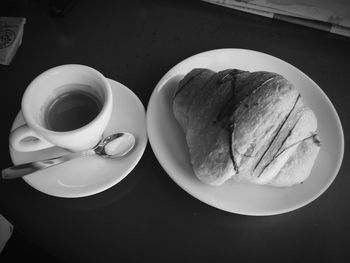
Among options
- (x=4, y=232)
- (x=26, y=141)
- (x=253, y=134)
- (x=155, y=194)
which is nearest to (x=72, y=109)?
(x=26, y=141)

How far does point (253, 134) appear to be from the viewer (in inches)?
22.6

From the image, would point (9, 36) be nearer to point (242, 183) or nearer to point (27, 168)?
point (27, 168)

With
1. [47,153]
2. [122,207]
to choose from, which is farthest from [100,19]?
[122,207]

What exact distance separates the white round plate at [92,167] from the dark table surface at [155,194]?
5 cm

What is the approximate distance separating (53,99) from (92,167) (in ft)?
0.50

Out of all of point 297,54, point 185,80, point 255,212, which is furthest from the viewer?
point 297,54

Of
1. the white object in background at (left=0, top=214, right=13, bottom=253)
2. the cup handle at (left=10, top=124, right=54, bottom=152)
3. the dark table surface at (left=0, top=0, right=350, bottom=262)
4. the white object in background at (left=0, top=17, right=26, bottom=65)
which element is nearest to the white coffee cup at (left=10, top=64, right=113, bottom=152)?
the cup handle at (left=10, top=124, right=54, bottom=152)

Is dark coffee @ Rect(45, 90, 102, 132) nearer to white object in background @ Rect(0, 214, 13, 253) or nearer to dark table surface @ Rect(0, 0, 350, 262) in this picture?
dark table surface @ Rect(0, 0, 350, 262)

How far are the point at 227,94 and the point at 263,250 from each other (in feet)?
0.96

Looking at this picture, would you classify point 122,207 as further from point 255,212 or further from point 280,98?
point 280,98

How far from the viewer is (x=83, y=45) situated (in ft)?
2.92

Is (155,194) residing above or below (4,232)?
above

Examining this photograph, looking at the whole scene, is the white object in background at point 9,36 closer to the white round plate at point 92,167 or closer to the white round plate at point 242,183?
the white round plate at point 92,167

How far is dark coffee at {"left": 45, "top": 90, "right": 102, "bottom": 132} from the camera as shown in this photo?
63 centimetres
